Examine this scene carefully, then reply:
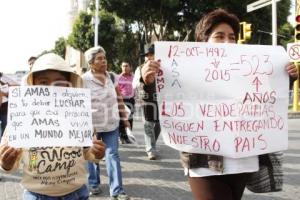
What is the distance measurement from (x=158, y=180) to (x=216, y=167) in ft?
12.1

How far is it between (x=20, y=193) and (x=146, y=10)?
23.0 metres

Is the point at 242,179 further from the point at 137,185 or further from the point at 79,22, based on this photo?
the point at 79,22

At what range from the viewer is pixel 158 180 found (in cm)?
671

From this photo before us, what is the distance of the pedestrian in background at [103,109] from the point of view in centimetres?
561

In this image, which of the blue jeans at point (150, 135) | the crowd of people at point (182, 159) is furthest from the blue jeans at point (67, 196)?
the blue jeans at point (150, 135)

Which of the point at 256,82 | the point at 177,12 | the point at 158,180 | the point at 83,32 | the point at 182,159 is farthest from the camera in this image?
the point at 83,32

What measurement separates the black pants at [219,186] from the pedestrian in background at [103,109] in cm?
245

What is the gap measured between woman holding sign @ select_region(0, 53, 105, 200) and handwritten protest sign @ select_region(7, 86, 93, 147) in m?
0.11

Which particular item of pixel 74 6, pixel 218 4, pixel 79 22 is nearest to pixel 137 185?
pixel 218 4

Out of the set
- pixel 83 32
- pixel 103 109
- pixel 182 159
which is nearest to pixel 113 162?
pixel 103 109

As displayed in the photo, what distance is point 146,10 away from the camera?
92.9 feet

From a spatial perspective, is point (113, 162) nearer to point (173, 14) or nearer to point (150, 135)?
point (150, 135)

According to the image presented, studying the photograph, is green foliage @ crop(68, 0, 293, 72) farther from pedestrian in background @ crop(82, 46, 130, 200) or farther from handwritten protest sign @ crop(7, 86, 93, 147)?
handwritten protest sign @ crop(7, 86, 93, 147)

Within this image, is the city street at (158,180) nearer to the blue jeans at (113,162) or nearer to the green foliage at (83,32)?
the blue jeans at (113,162)
